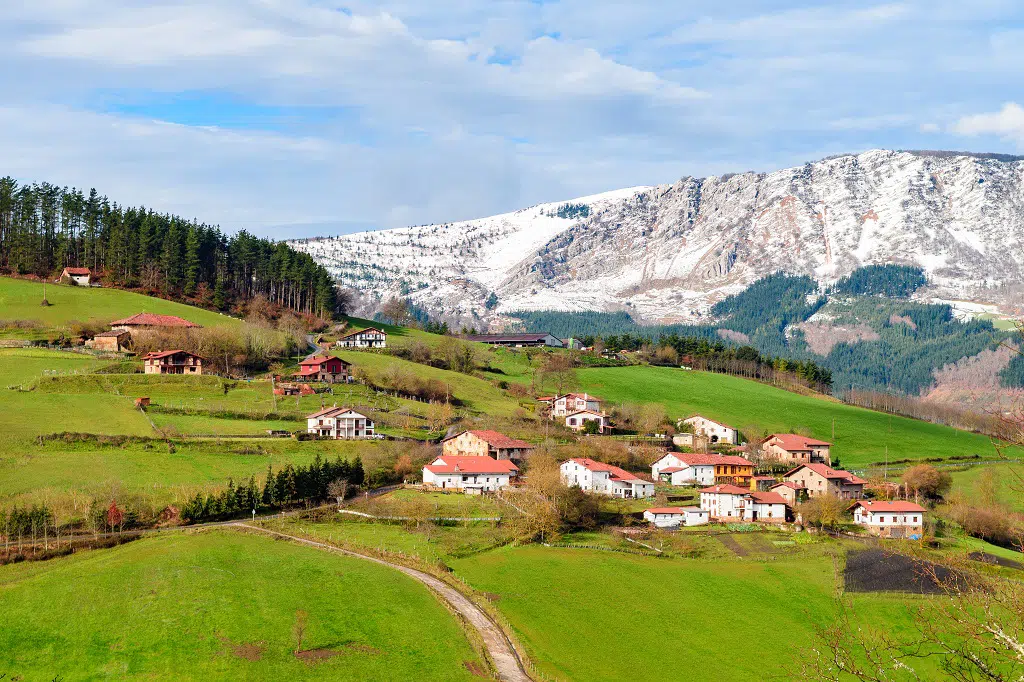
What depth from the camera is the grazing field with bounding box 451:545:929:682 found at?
45.6 m

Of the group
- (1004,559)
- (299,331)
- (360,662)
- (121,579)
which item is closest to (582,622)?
(360,662)

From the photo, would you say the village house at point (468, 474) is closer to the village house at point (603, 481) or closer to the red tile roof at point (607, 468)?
the village house at point (603, 481)

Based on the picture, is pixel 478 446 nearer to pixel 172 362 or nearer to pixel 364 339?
pixel 172 362

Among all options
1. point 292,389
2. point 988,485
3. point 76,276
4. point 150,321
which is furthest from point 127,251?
point 988,485

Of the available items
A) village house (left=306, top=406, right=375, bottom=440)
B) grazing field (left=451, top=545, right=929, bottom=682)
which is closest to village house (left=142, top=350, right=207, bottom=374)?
village house (left=306, top=406, right=375, bottom=440)

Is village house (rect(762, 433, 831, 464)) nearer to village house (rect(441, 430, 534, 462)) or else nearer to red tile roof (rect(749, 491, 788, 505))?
red tile roof (rect(749, 491, 788, 505))

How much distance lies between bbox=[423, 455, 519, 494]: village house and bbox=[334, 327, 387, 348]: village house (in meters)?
56.2

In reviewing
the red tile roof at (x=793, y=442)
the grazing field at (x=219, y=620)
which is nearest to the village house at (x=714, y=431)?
the red tile roof at (x=793, y=442)

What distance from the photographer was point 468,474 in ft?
275

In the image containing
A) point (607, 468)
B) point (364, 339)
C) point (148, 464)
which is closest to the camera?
point (148, 464)

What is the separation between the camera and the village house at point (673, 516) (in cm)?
7806

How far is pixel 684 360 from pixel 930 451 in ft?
198

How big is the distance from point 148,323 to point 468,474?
54822mm

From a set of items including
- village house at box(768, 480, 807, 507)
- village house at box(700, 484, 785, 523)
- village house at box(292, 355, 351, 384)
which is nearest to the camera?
village house at box(700, 484, 785, 523)
